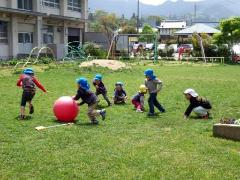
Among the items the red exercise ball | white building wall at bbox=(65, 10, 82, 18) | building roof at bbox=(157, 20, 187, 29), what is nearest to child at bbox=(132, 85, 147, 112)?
the red exercise ball

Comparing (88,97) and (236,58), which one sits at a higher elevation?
(88,97)

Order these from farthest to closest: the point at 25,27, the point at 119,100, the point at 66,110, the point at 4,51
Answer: the point at 25,27, the point at 4,51, the point at 119,100, the point at 66,110

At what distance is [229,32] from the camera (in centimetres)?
4191

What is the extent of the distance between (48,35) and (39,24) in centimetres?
365

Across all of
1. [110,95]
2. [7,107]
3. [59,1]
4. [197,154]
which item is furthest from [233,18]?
[197,154]

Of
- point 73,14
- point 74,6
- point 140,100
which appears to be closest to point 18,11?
point 73,14

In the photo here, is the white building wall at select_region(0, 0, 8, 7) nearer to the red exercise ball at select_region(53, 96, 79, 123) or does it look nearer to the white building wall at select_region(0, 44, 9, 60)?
the white building wall at select_region(0, 44, 9, 60)

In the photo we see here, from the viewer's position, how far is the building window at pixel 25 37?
39.2 metres

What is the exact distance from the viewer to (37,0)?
40.6m

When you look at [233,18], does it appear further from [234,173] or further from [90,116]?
[234,173]

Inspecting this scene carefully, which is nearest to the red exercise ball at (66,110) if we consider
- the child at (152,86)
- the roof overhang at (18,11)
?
the child at (152,86)

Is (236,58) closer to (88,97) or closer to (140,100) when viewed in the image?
(140,100)

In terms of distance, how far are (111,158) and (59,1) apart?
41640 millimetres

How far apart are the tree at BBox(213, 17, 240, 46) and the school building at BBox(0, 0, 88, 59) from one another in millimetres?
15441
